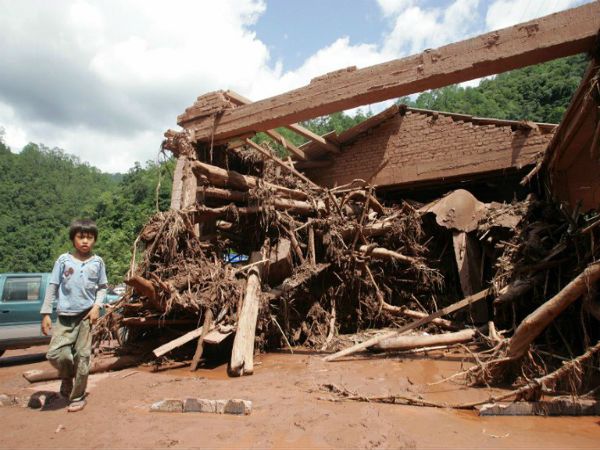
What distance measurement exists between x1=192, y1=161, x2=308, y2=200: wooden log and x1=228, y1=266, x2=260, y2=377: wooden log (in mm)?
1823

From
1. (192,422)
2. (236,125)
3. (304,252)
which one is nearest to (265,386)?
(192,422)

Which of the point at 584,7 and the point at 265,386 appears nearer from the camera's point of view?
the point at 265,386

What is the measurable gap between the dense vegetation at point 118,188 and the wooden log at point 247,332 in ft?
10.9

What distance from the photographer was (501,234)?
6598 mm

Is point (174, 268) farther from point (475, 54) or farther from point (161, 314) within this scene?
point (475, 54)

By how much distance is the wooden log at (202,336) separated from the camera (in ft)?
16.6

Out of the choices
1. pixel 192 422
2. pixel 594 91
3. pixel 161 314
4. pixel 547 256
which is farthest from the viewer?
pixel 161 314

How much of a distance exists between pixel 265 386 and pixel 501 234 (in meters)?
4.95

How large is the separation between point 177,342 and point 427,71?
5.19 m

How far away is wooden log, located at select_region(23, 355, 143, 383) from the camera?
4719 mm

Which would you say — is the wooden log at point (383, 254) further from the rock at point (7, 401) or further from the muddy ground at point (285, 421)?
the rock at point (7, 401)

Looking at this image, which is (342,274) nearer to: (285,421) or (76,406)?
(285,421)

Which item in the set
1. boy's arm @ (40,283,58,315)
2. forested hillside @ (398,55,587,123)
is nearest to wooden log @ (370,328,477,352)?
boy's arm @ (40,283,58,315)

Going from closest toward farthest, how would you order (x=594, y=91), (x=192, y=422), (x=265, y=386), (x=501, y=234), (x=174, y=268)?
(x=192, y=422) → (x=265, y=386) → (x=594, y=91) → (x=174, y=268) → (x=501, y=234)
